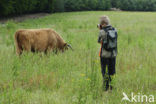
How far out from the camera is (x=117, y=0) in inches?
3002

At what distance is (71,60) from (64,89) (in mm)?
2383

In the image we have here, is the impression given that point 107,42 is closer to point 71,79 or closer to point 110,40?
point 110,40

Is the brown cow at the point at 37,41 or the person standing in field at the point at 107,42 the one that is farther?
the brown cow at the point at 37,41

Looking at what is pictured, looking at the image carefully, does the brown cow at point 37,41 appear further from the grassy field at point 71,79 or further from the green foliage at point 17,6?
the green foliage at point 17,6

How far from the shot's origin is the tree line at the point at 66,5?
92.9ft

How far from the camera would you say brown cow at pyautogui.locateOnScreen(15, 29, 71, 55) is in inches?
296

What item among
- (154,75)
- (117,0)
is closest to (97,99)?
(154,75)

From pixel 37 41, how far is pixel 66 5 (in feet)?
172

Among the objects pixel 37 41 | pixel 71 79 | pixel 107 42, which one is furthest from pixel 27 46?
pixel 107 42

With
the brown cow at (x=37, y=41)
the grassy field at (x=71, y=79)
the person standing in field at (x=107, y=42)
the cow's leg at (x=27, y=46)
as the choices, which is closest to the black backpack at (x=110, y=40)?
the person standing in field at (x=107, y=42)

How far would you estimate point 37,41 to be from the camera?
26.3 feet

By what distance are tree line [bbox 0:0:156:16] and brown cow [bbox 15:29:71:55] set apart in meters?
20.3

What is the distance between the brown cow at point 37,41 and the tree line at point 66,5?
20.3m

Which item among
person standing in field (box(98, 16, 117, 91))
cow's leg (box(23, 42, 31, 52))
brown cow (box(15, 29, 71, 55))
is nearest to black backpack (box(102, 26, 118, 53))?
person standing in field (box(98, 16, 117, 91))
